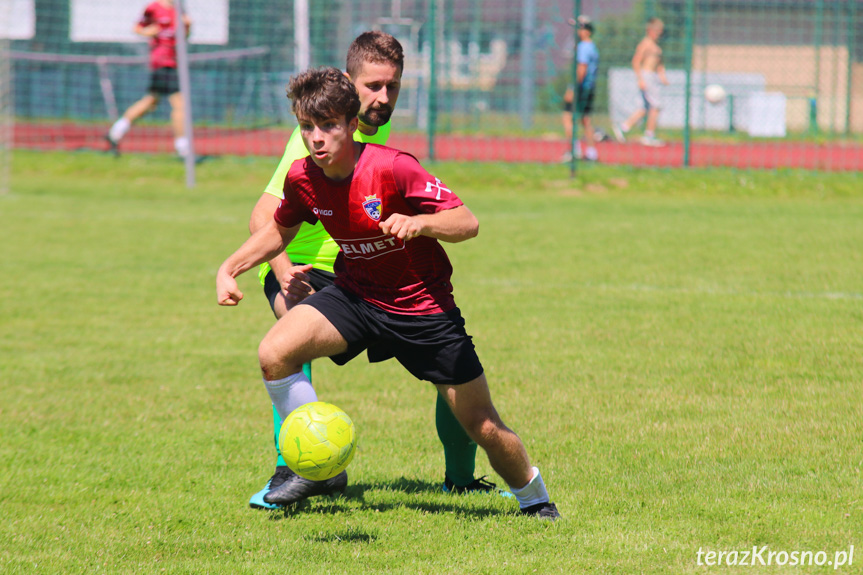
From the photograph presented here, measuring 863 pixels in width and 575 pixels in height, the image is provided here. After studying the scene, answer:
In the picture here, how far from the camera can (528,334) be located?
722cm

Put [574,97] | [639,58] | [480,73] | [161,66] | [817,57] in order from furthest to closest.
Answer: [480,73] < [817,57] < [639,58] < [161,66] < [574,97]

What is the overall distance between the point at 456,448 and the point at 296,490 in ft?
2.45

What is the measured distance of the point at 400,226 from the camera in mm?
3441

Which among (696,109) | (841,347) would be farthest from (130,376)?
(696,109)

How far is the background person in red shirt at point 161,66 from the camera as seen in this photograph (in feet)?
56.2

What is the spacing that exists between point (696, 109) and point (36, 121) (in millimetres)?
16796

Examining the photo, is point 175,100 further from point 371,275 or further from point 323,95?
point 323,95

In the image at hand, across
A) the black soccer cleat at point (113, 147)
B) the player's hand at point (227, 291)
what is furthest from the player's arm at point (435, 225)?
the black soccer cleat at point (113, 147)

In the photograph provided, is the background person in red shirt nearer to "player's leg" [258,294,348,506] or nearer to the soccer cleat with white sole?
the soccer cleat with white sole

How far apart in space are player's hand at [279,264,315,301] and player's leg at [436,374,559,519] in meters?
0.76

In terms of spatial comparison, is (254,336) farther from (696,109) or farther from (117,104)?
(696,109)

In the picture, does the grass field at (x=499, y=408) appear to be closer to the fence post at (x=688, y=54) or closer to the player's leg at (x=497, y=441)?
the player's leg at (x=497, y=441)

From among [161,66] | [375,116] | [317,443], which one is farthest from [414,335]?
[161,66]

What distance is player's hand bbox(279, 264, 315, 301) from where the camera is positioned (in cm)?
428
